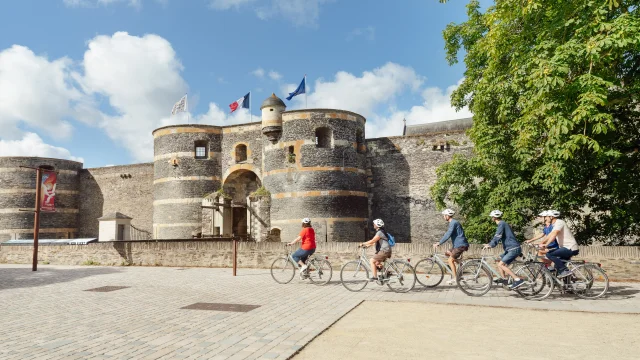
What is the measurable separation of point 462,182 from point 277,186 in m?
11.9

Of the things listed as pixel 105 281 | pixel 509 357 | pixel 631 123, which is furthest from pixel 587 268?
pixel 105 281

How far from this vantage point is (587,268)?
8.59 metres

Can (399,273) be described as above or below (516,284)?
above

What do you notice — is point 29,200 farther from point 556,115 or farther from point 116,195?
point 556,115

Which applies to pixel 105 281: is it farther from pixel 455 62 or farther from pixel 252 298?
pixel 455 62

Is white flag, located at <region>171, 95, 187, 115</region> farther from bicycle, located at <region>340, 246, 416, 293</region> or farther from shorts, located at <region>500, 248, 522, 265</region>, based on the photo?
shorts, located at <region>500, 248, 522, 265</region>

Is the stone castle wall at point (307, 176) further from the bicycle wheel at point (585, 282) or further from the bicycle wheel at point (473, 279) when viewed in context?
the bicycle wheel at point (585, 282)

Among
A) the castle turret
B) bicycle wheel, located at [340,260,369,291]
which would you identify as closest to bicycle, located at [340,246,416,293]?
bicycle wheel, located at [340,260,369,291]

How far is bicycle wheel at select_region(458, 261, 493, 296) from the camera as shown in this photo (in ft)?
29.0

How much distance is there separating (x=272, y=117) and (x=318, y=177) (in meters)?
4.74

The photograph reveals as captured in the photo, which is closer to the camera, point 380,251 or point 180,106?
point 380,251

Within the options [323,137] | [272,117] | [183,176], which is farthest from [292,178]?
[183,176]

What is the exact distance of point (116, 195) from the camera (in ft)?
113

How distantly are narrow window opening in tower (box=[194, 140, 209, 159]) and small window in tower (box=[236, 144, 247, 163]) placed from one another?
2.10 m
